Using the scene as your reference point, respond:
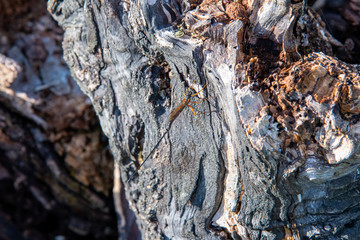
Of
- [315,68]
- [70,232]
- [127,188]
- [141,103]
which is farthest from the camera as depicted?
[70,232]

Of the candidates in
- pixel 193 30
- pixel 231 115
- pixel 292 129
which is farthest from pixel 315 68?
pixel 193 30

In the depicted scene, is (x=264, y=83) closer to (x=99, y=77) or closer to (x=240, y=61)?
(x=240, y=61)

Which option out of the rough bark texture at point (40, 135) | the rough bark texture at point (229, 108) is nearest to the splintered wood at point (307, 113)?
the rough bark texture at point (229, 108)

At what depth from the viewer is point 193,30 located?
1.08 metres

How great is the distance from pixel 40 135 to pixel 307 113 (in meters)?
1.95

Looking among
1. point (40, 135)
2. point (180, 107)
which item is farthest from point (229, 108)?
point (40, 135)

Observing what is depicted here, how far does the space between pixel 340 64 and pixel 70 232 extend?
7.79ft

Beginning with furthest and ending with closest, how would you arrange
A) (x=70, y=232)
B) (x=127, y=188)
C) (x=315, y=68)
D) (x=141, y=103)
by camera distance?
(x=70, y=232) → (x=127, y=188) → (x=141, y=103) → (x=315, y=68)

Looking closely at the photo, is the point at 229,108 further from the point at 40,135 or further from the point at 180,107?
the point at 40,135

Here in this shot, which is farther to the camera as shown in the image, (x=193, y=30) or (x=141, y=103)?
(x=141, y=103)

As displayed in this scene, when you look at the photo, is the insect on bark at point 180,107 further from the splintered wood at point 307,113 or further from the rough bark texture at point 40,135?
the rough bark texture at point 40,135

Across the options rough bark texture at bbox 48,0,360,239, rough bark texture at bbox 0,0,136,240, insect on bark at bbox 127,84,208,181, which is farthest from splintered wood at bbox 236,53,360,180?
rough bark texture at bbox 0,0,136,240

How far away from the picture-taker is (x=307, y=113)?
97 cm

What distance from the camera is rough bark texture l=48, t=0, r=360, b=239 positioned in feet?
3.25
